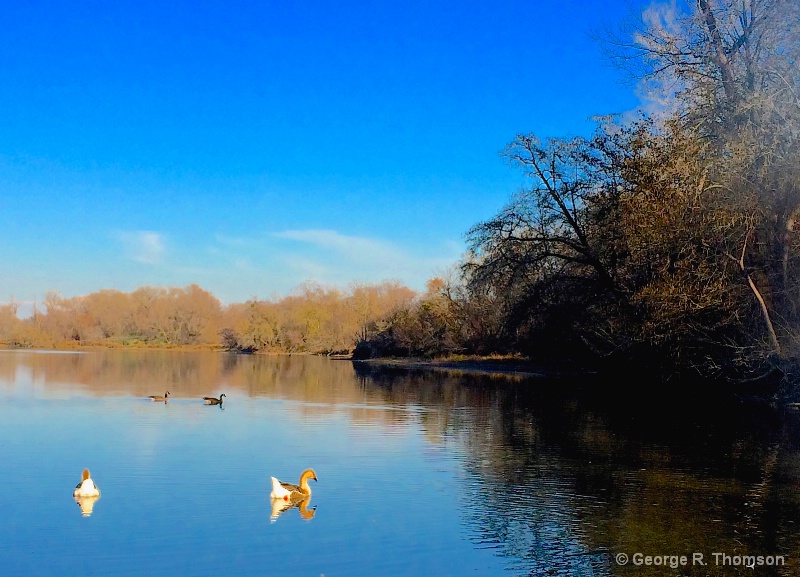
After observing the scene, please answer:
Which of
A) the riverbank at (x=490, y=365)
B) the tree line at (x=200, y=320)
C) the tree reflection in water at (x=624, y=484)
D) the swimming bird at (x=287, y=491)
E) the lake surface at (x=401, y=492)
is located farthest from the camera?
the tree line at (x=200, y=320)

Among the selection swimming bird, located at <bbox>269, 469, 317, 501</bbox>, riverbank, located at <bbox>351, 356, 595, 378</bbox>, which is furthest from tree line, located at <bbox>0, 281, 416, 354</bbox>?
swimming bird, located at <bbox>269, 469, 317, 501</bbox>

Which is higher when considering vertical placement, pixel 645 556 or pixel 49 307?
pixel 49 307

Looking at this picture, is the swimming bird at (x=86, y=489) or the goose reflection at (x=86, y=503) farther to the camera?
the swimming bird at (x=86, y=489)

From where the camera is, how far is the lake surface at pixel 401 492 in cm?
852

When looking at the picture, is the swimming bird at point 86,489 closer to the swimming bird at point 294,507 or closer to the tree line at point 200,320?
the swimming bird at point 294,507

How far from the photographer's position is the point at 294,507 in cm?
1079

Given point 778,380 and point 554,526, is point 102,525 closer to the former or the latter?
point 554,526

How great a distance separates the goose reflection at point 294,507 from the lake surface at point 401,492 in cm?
4

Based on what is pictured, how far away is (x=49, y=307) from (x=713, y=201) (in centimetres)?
10998

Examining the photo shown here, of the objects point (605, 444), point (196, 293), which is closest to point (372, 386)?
point (605, 444)

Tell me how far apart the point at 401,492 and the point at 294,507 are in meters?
1.78

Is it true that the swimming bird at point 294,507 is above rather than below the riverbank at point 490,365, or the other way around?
below

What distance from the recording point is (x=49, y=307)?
4469 inches

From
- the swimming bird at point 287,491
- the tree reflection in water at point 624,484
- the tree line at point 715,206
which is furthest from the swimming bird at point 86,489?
the tree line at point 715,206
